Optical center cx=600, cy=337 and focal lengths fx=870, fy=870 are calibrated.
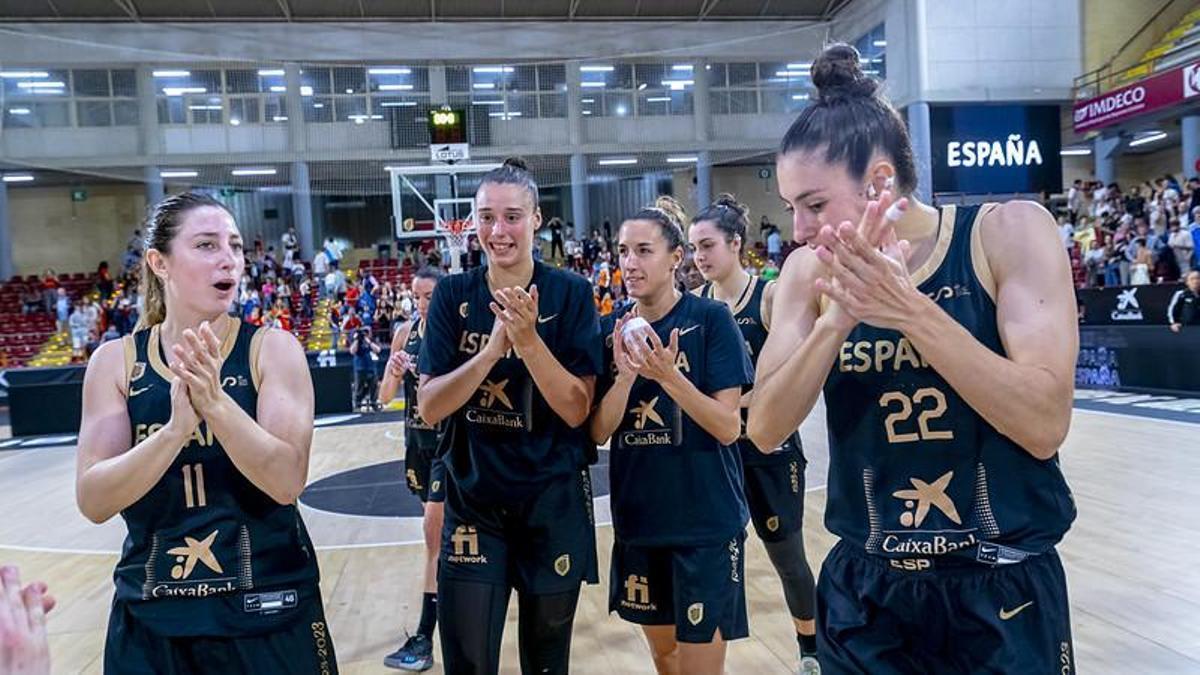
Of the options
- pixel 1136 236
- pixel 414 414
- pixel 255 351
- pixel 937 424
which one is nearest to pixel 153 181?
pixel 414 414

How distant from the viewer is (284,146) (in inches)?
965

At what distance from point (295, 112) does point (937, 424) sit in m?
25.3

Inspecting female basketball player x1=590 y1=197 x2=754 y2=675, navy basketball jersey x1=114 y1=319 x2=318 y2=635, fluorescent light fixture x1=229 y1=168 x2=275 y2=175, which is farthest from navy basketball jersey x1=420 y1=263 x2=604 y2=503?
fluorescent light fixture x1=229 y1=168 x2=275 y2=175

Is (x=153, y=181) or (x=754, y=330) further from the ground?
(x=153, y=181)

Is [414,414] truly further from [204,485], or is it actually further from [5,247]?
[5,247]

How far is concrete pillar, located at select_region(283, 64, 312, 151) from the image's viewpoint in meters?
24.0

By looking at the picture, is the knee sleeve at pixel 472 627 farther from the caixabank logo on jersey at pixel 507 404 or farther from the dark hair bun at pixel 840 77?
the dark hair bun at pixel 840 77

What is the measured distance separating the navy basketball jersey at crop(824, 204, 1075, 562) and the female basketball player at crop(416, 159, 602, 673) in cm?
121

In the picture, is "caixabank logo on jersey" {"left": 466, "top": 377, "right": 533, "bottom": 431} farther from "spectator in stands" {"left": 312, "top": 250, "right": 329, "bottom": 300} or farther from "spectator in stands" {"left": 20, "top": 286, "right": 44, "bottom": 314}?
"spectator in stands" {"left": 20, "top": 286, "right": 44, "bottom": 314}

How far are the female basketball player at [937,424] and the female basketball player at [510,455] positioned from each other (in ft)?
4.01

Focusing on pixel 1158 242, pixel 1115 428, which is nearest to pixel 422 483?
pixel 1115 428

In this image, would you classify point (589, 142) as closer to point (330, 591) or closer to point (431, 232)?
point (431, 232)

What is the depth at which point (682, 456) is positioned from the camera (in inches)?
129

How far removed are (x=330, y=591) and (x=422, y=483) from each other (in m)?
1.11
